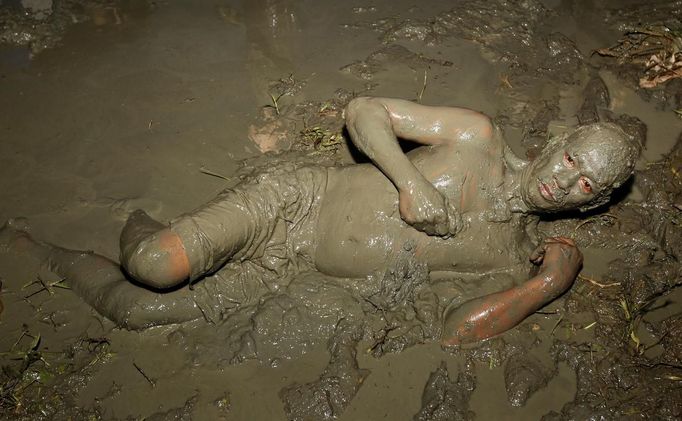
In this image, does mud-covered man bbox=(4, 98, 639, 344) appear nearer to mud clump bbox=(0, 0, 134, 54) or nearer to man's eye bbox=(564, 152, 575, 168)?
man's eye bbox=(564, 152, 575, 168)

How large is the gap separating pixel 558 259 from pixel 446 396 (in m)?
1.18

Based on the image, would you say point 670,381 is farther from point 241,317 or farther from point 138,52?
point 138,52

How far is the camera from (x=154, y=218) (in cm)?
404

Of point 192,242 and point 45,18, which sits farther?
point 45,18

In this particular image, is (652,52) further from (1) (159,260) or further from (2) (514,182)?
(1) (159,260)

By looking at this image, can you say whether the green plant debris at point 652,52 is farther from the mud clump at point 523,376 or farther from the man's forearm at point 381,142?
the man's forearm at point 381,142

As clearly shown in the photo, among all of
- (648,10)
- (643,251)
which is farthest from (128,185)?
(648,10)

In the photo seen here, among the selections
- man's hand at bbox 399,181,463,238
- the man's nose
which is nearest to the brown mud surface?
man's hand at bbox 399,181,463,238

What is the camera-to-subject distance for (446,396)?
10.9 feet

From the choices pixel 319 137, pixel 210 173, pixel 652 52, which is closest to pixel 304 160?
pixel 319 137

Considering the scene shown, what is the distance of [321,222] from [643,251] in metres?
2.72

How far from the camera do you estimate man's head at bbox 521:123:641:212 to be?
2.98m

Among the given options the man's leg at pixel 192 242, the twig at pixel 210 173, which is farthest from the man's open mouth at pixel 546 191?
the twig at pixel 210 173

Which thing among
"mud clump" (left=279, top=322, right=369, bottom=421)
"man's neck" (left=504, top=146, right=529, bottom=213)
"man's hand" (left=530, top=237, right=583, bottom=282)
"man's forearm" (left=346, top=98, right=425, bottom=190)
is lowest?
"mud clump" (left=279, top=322, right=369, bottom=421)
